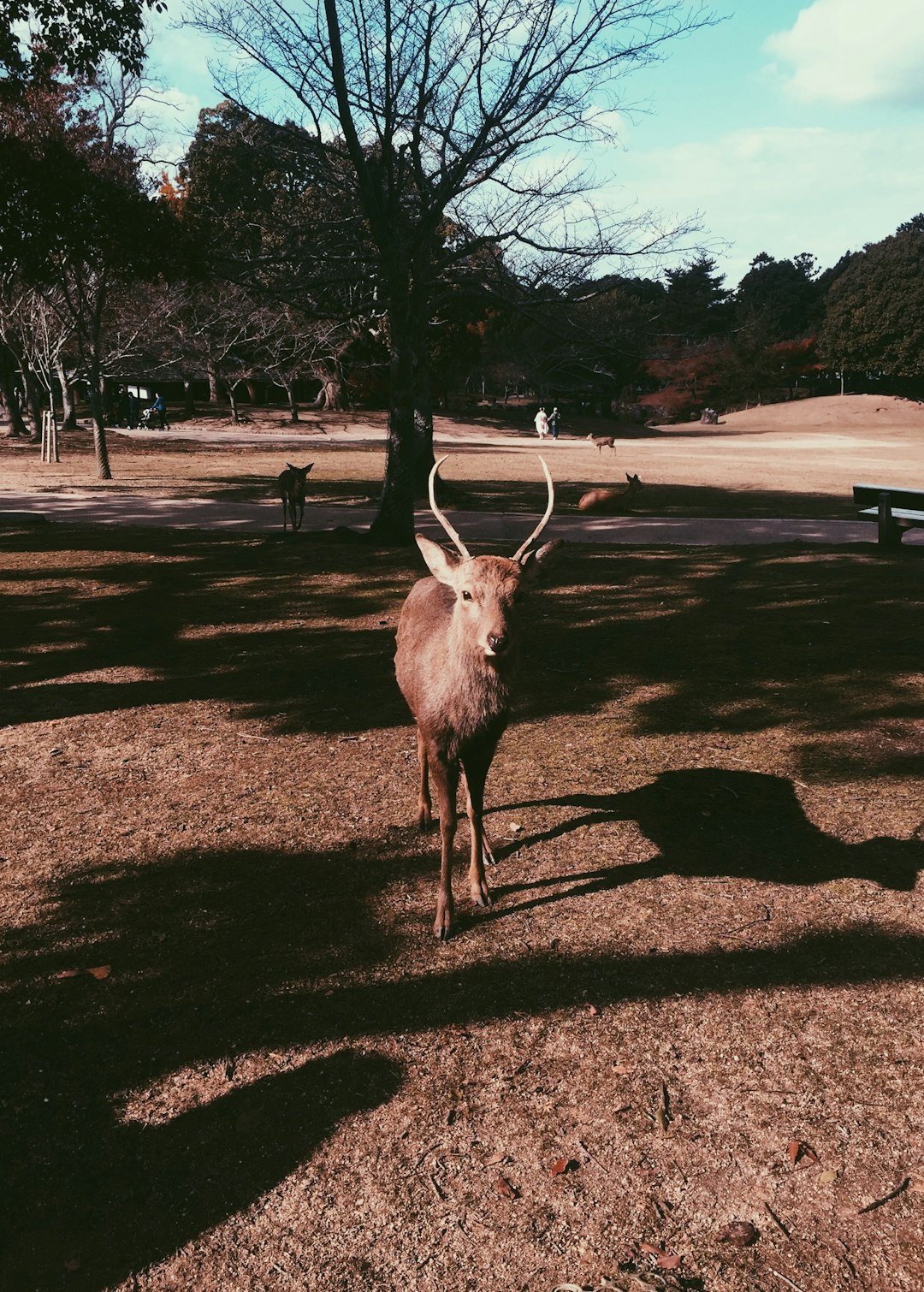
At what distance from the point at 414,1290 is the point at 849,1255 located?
3.99 ft

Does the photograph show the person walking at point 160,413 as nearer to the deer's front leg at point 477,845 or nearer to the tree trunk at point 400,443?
the tree trunk at point 400,443

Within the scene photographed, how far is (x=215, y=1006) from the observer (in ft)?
12.4

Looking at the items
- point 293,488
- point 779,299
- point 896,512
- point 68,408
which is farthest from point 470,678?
point 779,299

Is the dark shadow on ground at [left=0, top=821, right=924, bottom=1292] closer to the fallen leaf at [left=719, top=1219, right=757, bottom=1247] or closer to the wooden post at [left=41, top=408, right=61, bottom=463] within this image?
the fallen leaf at [left=719, top=1219, right=757, bottom=1247]

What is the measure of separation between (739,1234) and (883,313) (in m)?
71.8

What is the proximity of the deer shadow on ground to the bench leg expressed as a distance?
8.48m

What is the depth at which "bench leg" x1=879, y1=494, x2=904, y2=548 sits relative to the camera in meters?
13.2

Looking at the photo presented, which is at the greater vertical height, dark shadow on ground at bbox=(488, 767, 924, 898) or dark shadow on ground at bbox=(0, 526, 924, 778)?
dark shadow on ground at bbox=(0, 526, 924, 778)

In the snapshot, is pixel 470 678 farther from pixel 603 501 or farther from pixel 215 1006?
pixel 603 501

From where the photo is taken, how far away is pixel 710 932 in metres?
4.26

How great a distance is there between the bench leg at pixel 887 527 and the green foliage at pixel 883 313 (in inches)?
2331

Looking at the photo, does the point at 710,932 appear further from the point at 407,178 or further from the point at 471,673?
the point at 407,178

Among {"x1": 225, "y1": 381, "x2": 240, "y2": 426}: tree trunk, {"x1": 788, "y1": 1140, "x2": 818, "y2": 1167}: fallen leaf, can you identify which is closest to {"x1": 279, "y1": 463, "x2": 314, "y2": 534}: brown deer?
{"x1": 788, "y1": 1140, "x2": 818, "y2": 1167}: fallen leaf

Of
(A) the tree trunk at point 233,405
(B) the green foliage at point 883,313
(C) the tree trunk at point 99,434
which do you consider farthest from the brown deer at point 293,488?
(B) the green foliage at point 883,313
